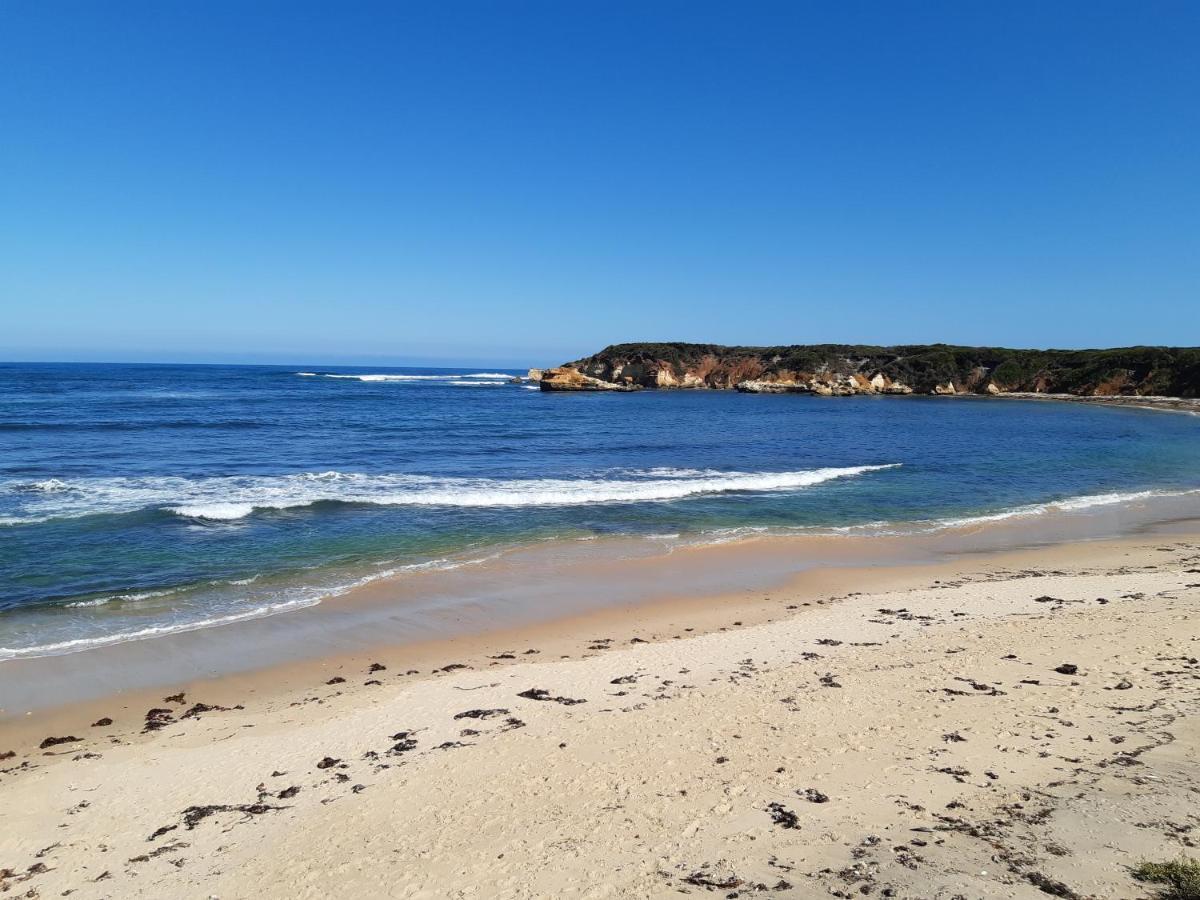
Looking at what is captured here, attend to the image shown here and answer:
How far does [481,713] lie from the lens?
24.1ft

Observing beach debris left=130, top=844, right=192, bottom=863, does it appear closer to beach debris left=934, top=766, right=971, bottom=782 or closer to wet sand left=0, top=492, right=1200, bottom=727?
wet sand left=0, top=492, right=1200, bottom=727

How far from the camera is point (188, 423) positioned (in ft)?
118

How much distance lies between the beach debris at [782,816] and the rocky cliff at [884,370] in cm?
7349

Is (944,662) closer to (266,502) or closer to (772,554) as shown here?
(772,554)

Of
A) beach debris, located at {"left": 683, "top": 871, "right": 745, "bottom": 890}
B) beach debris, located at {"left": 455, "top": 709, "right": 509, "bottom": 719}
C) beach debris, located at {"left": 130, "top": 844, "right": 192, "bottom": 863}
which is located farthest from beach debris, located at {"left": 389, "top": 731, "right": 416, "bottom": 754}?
beach debris, located at {"left": 683, "top": 871, "right": 745, "bottom": 890}

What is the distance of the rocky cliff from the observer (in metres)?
65.7

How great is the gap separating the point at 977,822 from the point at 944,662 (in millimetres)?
3799

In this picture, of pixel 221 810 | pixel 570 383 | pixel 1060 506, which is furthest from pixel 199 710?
pixel 570 383

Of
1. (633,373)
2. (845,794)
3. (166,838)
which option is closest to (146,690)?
(166,838)

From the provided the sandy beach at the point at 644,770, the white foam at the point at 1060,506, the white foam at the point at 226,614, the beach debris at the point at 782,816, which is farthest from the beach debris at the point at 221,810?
the white foam at the point at 1060,506

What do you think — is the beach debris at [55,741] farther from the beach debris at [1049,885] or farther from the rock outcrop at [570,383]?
the rock outcrop at [570,383]

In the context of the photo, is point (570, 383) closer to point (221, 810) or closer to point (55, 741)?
point (55, 741)

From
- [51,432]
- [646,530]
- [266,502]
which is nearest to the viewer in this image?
[646,530]

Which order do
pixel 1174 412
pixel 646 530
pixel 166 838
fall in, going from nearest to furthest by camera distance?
pixel 166 838 < pixel 646 530 < pixel 1174 412
